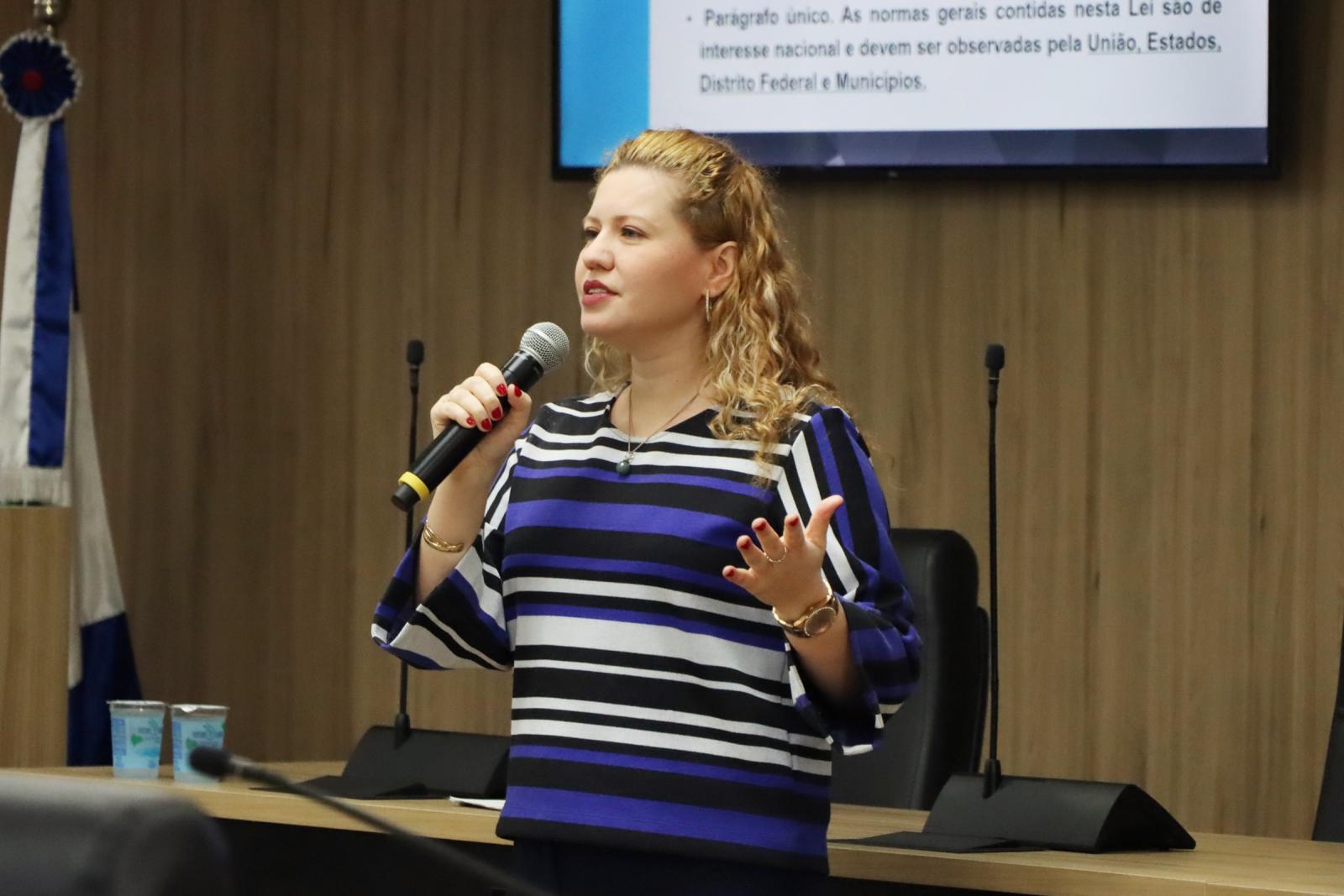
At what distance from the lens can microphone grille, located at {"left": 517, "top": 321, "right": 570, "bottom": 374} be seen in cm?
201

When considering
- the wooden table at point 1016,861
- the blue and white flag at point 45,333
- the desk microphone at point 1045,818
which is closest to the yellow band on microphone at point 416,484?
the wooden table at point 1016,861

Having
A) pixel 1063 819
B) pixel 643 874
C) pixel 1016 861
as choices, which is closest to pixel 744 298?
A: pixel 643 874

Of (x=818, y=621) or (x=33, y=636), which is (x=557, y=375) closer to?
(x=33, y=636)

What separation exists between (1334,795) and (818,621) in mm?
1314

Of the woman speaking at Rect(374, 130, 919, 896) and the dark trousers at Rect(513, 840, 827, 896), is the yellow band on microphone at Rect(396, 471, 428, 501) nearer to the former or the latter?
the woman speaking at Rect(374, 130, 919, 896)

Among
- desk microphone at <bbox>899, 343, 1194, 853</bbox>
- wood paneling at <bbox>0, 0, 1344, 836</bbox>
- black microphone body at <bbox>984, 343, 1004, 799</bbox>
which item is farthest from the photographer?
wood paneling at <bbox>0, 0, 1344, 836</bbox>

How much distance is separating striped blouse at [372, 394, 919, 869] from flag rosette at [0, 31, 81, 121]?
242cm

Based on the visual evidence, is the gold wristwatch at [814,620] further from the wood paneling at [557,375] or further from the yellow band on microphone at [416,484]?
the wood paneling at [557,375]

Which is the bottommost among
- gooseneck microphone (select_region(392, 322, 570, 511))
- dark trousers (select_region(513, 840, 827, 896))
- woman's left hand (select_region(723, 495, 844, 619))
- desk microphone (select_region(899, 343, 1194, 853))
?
desk microphone (select_region(899, 343, 1194, 853))

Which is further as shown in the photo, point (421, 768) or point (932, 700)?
point (932, 700)

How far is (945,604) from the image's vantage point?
2.92 metres

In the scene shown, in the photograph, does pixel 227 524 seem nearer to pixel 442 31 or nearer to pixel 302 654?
pixel 302 654

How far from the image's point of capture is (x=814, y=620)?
173 centimetres

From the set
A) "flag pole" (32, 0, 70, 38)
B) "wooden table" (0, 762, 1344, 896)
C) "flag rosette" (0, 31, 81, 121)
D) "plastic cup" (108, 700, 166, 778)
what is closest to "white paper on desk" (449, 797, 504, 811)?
"wooden table" (0, 762, 1344, 896)
